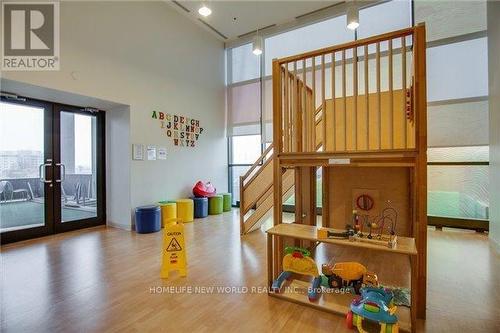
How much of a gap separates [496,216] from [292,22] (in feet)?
18.1

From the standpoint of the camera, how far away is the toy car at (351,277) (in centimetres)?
224

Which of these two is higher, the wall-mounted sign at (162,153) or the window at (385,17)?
Result: the window at (385,17)

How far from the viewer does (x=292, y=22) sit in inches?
243

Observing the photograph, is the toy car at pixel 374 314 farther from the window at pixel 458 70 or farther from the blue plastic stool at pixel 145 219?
the window at pixel 458 70

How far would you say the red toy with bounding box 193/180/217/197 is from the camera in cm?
593

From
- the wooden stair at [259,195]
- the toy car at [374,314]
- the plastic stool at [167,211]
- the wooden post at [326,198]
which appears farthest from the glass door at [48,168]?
the toy car at [374,314]

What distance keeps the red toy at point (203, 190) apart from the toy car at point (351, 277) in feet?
13.3

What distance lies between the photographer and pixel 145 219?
177 inches

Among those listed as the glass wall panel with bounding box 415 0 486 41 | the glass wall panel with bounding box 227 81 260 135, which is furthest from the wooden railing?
the glass wall panel with bounding box 227 81 260 135

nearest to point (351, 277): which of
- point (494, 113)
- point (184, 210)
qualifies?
point (494, 113)

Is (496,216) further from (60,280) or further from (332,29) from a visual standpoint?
(60,280)

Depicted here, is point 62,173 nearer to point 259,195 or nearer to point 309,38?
point 259,195

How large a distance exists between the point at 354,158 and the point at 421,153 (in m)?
0.50

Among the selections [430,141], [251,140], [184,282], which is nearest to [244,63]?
[251,140]
